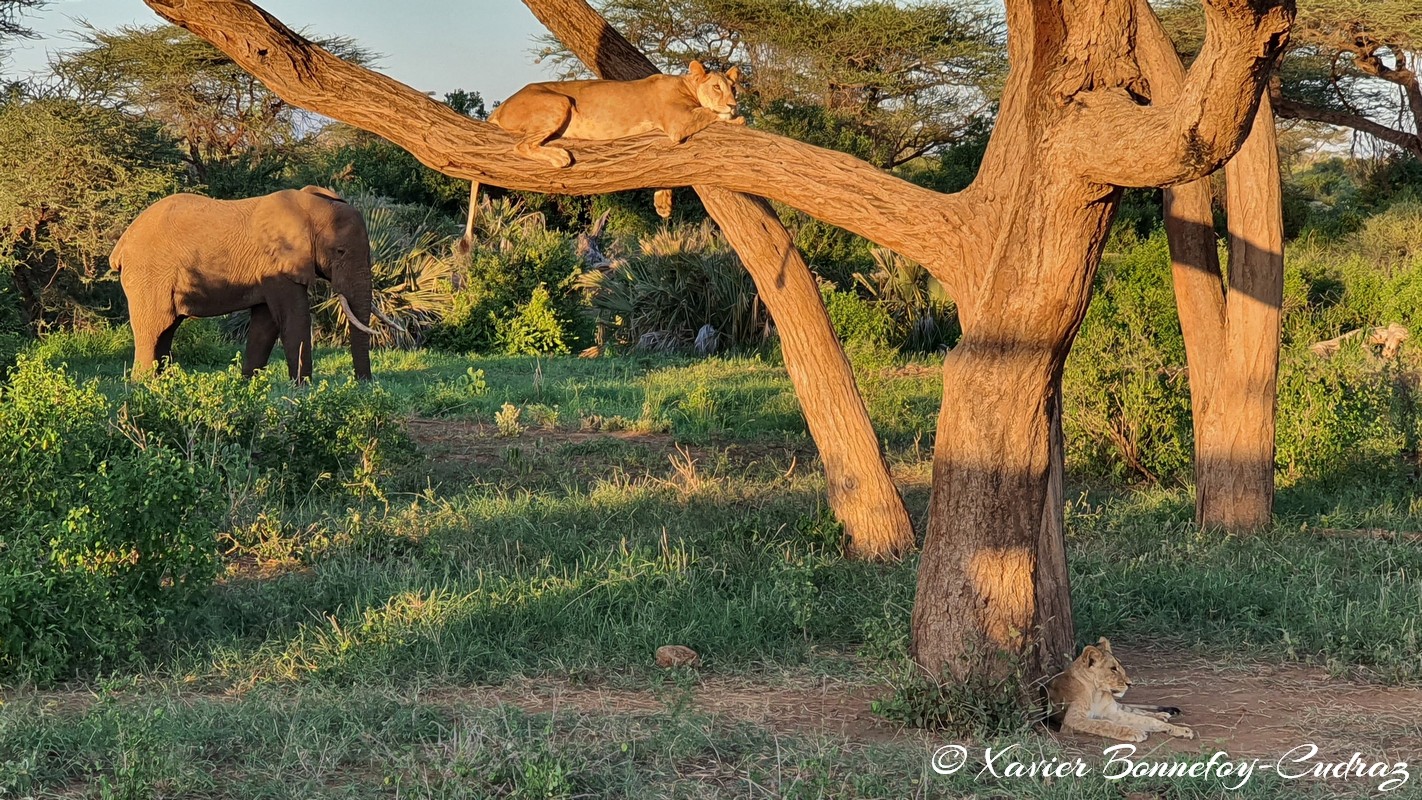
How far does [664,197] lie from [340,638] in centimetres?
249

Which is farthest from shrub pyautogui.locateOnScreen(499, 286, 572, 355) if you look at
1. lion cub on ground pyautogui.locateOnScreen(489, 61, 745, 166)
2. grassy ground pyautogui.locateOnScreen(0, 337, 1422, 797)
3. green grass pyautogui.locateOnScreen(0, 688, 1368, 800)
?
green grass pyautogui.locateOnScreen(0, 688, 1368, 800)

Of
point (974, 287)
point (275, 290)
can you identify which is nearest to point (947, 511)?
point (974, 287)

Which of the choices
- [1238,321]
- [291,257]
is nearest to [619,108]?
[1238,321]

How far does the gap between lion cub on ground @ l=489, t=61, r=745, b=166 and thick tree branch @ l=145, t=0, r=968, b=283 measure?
0.35 feet

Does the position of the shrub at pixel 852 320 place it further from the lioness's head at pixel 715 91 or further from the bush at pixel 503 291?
the lioness's head at pixel 715 91

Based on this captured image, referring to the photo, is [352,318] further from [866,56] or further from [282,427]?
[866,56]

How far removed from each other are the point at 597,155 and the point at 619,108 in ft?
1.30

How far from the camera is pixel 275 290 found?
11648 millimetres

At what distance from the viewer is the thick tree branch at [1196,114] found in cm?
370

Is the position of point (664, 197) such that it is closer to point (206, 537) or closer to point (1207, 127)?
point (206, 537)

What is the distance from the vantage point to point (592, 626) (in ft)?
18.3

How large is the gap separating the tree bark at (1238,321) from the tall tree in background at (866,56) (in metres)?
15.9

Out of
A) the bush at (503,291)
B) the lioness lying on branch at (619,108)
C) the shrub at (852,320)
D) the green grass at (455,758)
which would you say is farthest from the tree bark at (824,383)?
the bush at (503,291)

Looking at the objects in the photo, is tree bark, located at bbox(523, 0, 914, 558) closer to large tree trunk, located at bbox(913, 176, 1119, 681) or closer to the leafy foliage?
large tree trunk, located at bbox(913, 176, 1119, 681)
